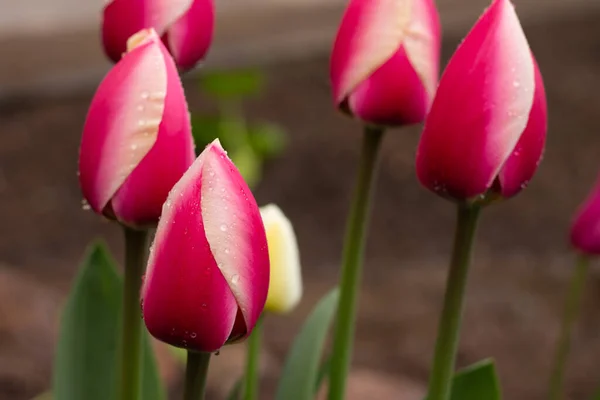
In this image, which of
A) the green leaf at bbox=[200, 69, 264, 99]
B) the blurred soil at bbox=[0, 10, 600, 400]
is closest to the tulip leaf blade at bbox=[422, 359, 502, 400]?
the blurred soil at bbox=[0, 10, 600, 400]

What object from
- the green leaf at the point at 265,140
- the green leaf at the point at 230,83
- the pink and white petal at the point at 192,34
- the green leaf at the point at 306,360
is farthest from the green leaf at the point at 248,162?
the pink and white petal at the point at 192,34

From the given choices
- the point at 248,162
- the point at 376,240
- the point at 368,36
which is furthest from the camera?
the point at 248,162

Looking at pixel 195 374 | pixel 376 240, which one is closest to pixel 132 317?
pixel 195 374

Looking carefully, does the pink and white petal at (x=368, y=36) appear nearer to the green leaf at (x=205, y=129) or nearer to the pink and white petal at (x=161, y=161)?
the pink and white petal at (x=161, y=161)

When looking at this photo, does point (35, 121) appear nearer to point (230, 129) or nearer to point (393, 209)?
point (230, 129)

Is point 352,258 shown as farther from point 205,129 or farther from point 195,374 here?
point 205,129

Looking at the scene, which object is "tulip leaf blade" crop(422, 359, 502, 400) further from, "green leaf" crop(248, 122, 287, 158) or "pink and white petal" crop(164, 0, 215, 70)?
"green leaf" crop(248, 122, 287, 158)

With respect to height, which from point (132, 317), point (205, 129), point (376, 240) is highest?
point (132, 317)

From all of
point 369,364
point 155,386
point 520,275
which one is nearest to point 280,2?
point 520,275
